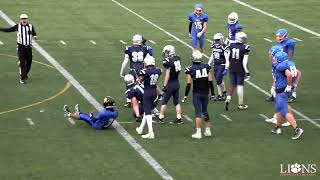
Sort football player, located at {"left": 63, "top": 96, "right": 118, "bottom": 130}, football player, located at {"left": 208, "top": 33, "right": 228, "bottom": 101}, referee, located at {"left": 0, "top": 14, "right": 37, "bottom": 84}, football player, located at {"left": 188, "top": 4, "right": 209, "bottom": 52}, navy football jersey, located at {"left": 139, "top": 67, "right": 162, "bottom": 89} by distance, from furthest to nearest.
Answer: football player, located at {"left": 188, "top": 4, "right": 209, "bottom": 52}, referee, located at {"left": 0, "top": 14, "right": 37, "bottom": 84}, football player, located at {"left": 208, "top": 33, "right": 228, "bottom": 101}, football player, located at {"left": 63, "top": 96, "right": 118, "bottom": 130}, navy football jersey, located at {"left": 139, "top": 67, "right": 162, "bottom": 89}

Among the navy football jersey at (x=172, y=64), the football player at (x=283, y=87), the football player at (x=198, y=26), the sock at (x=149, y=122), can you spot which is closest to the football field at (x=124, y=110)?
the sock at (x=149, y=122)

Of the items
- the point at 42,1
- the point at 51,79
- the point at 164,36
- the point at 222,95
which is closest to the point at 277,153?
the point at 222,95

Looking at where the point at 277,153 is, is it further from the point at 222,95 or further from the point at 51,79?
the point at 51,79

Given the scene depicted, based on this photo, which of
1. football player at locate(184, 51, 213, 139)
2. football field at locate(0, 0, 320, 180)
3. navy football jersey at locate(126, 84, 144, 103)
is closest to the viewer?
football field at locate(0, 0, 320, 180)

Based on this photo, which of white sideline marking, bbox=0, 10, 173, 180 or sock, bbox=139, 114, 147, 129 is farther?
sock, bbox=139, 114, 147, 129

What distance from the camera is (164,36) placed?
101ft

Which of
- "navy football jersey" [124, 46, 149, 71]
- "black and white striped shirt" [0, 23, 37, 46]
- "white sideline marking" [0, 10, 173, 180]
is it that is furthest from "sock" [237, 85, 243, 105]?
"black and white striped shirt" [0, 23, 37, 46]

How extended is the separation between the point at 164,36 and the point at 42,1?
9.30 meters

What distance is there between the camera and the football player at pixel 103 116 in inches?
727

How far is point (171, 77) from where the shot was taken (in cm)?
1931

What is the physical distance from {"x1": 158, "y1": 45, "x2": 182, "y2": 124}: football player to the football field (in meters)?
0.33

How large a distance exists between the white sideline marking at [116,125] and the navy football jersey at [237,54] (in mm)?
3351

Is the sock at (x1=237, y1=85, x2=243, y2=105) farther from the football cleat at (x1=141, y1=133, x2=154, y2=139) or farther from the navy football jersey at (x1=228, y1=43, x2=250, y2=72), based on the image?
the football cleat at (x1=141, y1=133, x2=154, y2=139)

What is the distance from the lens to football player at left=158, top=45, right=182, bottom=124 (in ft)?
62.5
